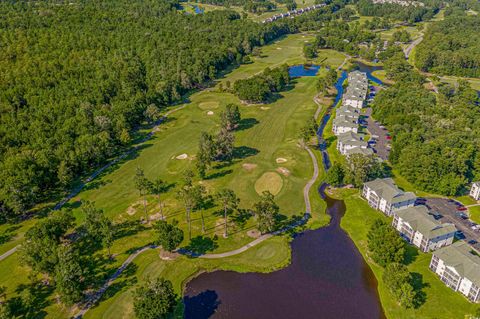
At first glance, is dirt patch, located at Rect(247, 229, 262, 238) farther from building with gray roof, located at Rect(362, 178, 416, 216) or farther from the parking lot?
the parking lot

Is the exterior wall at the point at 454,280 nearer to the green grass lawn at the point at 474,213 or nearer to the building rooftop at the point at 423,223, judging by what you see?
the building rooftop at the point at 423,223

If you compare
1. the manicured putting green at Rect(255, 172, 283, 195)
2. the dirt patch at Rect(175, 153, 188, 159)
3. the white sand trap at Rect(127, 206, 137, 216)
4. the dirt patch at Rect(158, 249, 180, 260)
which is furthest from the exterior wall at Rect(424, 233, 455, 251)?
the dirt patch at Rect(175, 153, 188, 159)

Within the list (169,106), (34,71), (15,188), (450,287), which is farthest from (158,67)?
(450,287)

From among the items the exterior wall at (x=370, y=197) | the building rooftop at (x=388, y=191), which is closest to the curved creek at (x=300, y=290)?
the exterior wall at (x=370, y=197)

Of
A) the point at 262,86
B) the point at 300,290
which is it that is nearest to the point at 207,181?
the point at 300,290

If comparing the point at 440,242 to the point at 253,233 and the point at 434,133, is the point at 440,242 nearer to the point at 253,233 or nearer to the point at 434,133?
the point at 253,233
